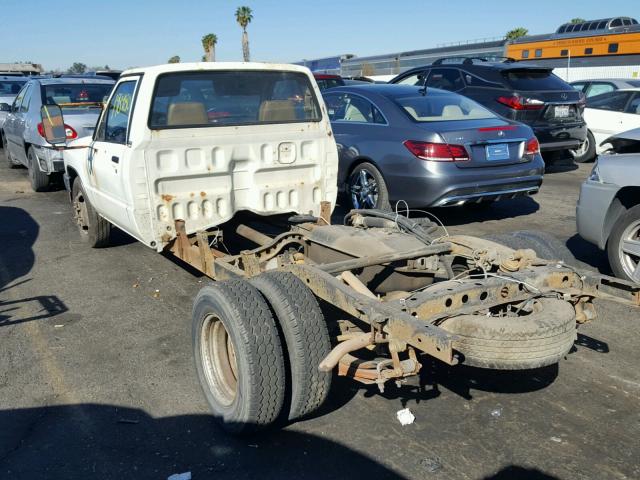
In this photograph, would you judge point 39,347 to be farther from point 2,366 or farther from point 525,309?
point 525,309

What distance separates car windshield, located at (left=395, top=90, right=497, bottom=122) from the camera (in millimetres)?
7551

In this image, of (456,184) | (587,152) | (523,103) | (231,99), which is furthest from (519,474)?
(587,152)

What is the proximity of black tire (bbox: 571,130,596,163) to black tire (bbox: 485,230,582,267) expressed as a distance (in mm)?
8947

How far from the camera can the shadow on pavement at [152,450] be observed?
308cm

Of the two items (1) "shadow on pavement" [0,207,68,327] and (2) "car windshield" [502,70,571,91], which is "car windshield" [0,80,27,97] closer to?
(1) "shadow on pavement" [0,207,68,327]

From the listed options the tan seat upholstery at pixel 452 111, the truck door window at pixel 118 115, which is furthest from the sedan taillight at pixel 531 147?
the truck door window at pixel 118 115

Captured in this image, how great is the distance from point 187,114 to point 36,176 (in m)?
6.31

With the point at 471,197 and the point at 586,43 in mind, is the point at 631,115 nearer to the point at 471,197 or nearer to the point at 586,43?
the point at 471,197

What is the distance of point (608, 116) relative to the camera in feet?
40.1

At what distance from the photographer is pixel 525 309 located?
11.3 feet

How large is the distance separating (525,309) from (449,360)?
39.1 inches

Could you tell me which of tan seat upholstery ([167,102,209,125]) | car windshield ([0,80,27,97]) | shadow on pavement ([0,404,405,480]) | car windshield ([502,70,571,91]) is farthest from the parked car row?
car windshield ([0,80,27,97])

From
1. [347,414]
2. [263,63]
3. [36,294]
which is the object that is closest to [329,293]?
[347,414]

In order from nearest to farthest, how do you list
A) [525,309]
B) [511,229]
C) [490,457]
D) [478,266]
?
[490,457]
[525,309]
[478,266]
[511,229]
